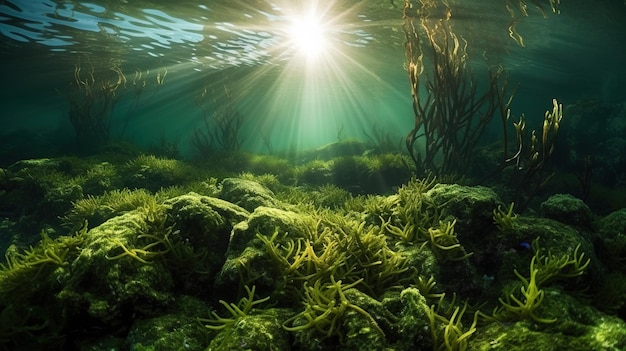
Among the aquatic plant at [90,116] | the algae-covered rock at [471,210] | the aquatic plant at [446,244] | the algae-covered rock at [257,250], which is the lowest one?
the aquatic plant at [90,116]

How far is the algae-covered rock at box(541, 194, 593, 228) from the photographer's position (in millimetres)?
4918

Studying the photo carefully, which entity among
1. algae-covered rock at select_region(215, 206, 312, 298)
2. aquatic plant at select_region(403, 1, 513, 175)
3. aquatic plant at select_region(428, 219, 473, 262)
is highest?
aquatic plant at select_region(403, 1, 513, 175)

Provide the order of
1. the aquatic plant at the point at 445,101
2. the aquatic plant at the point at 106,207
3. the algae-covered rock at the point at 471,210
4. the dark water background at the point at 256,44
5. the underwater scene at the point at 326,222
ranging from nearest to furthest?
the underwater scene at the point at 326,222, the algae-covered rock at the point at 471,210, the aquatic plant at the point at 106,207, the aquatic plant at the point at 445,101, the dark water background at the point at 256,44

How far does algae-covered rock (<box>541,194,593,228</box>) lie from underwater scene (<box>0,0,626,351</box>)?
0.03 m

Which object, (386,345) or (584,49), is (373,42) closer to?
(584,49)

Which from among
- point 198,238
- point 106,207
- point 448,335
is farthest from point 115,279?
point 106,207

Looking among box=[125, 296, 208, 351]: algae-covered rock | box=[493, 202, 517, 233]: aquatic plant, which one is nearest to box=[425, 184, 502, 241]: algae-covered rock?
box=[493, 202, 517, 233]: aquatic plant

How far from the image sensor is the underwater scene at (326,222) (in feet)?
9.49

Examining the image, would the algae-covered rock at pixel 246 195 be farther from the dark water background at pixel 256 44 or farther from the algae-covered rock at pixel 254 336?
the dark water background at pixel 256 44

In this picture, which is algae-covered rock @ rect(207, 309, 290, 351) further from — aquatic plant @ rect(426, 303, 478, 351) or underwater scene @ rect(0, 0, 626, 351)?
aquatic plant @ rect(426, 303, 478, 351)

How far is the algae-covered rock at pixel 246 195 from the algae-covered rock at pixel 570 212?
449 cm

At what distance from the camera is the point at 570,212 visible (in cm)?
494

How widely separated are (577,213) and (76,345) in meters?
6.44

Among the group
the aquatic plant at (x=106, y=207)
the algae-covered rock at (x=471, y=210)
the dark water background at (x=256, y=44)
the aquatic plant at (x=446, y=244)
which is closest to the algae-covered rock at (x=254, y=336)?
the aquatic plant at (x=446, y=244)
